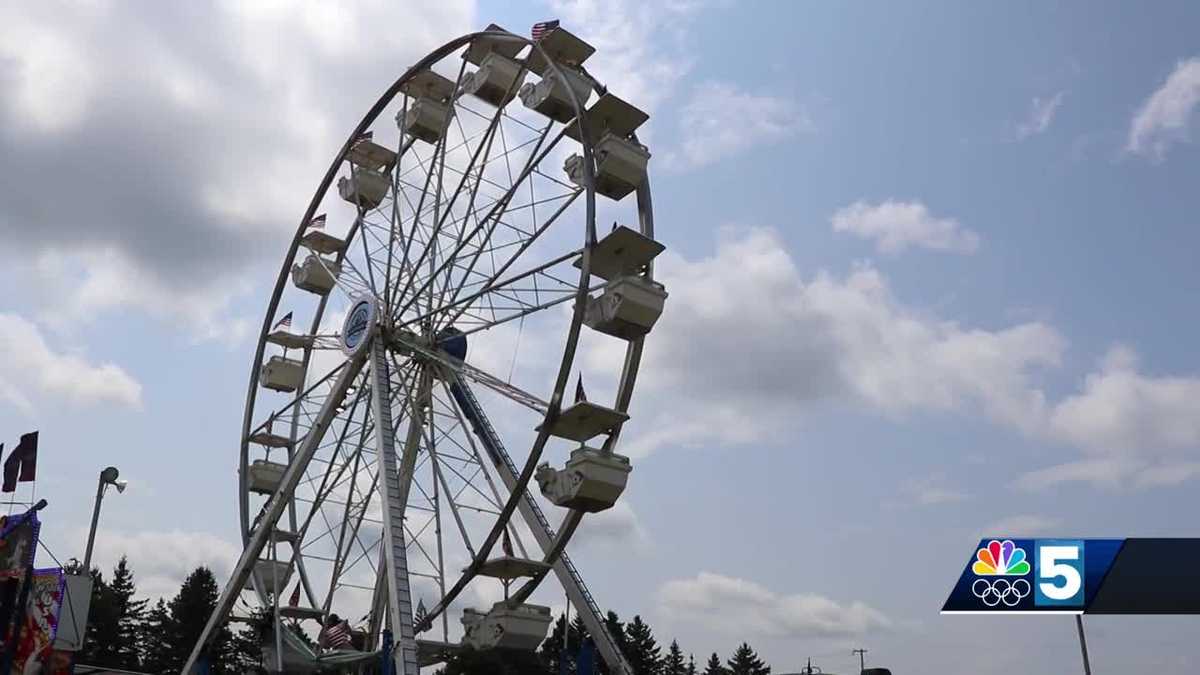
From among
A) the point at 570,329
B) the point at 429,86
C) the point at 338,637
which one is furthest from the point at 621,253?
the point at 338,637

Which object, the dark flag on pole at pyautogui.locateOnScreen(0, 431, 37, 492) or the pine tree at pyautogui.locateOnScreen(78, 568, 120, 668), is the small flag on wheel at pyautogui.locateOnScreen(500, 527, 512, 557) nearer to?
the dark flag on pole at pyautogui.locateOnScreen(0, 431, 37, 492)

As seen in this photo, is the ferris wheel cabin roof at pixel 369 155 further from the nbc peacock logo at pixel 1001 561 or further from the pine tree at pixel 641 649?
the pine tree at pixel 641 649

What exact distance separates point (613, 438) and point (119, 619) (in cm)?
5938

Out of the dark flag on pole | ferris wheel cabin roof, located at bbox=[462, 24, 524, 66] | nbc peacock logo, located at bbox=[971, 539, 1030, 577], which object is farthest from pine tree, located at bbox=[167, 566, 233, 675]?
nbc peacock logo, located at bbox=[971, 539, 1030, 577]

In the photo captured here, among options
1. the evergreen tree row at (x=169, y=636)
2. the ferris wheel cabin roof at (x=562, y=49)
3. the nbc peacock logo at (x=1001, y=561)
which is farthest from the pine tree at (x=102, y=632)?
the nbc peacock logo at (x=1001, y=561)

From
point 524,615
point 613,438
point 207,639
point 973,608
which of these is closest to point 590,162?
point 613,438

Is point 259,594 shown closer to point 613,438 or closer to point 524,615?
point 524,615

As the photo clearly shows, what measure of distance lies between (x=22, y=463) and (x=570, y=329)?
17410 millimetres

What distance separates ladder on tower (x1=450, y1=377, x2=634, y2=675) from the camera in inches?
982

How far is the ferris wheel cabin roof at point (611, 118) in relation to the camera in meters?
25.6

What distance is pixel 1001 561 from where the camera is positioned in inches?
879

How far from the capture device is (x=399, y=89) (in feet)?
98.9

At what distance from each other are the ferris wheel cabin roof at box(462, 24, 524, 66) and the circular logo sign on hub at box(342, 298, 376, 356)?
6976 mm

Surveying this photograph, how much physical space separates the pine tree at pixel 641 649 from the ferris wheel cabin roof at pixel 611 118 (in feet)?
185
